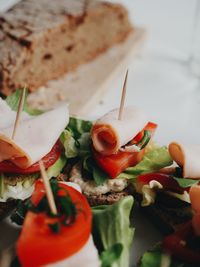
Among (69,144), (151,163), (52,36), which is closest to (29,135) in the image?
(69,144)

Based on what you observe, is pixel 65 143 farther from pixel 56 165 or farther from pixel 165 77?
pixel 165 77

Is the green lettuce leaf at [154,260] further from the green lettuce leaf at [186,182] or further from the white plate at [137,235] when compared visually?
the green lettuce leaf at [186,182]

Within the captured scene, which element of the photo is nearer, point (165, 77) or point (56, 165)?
point (56, 165)

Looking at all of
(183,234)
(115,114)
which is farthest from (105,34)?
(183,234)

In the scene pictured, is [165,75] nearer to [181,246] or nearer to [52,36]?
[52,36]

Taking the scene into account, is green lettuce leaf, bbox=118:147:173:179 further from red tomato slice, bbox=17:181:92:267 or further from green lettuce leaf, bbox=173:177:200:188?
red tomato slice, bbox=17:181:92:267

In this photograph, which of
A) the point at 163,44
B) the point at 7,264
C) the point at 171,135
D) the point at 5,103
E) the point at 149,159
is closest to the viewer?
the point at 7,264
